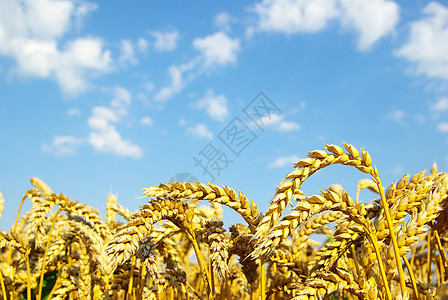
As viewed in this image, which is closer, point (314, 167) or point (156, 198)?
point (314, 167)

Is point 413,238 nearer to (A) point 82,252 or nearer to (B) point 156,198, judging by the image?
(B) point 156,198

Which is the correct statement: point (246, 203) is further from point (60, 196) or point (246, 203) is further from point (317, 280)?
point (60, 196)

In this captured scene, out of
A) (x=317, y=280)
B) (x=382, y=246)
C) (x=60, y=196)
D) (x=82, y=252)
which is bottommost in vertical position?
(x=317, y=280)

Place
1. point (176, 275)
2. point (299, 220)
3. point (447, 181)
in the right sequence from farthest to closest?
1. point (176, 275)
2. point (447, 181)
3. point (299, 220)

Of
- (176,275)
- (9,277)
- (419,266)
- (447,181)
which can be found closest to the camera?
(447,181)

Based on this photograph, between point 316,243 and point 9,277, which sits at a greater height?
point 316,243

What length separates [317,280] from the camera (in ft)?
5.68

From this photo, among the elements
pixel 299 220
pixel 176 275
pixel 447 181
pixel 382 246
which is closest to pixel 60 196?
pixel 176 275

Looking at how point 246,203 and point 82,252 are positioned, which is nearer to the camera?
point 246,203

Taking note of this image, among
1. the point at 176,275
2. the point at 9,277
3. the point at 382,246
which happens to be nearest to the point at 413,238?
the point at 382,246

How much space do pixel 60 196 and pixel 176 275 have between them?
5.11 feet

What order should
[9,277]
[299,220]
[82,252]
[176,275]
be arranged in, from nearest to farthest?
[299,220] → [176,275] → [82,252] → [9,277]

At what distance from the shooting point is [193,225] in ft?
7.77

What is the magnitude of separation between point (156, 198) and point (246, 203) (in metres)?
0.56
